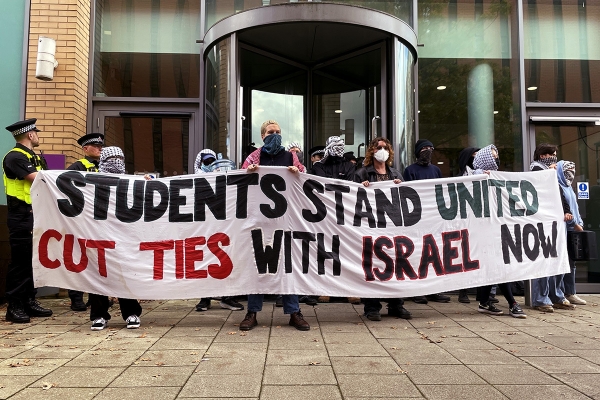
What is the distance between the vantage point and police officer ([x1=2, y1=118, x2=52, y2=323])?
5.43m

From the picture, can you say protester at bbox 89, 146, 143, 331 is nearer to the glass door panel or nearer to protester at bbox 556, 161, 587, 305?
protester at bbox 556, 161, 587, 305

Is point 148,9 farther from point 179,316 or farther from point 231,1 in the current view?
point 179,316

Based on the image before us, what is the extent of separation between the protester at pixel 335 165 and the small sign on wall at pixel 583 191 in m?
4.13

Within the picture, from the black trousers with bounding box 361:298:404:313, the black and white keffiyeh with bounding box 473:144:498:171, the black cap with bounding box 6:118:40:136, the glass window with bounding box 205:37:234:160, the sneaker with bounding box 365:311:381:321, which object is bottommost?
the sneaker with bounding box 365:311:381:321

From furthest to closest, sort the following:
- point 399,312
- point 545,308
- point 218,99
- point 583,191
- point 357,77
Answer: point 357,77, point 583,191, point 218,99, point 545,308, point 399,312

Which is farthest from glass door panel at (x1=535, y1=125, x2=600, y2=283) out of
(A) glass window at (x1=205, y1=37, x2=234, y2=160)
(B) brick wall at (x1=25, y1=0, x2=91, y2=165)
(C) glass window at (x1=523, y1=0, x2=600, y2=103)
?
(B) brick wall at (x1=25, y1=0, x2=91, y2=165)

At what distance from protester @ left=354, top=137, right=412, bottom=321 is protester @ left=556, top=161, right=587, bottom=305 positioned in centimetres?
252

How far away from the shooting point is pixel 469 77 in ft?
27.5

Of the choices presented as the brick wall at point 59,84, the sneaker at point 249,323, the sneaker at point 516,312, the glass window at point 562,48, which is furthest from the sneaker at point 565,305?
the brick wall at point 59,84

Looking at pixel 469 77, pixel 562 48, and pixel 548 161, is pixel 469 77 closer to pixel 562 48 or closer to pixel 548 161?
pixel 562 48

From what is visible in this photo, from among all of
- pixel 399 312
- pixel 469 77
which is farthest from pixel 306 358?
pixel 469 77

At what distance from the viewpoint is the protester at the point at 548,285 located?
249 inches

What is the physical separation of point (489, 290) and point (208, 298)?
11.6ft

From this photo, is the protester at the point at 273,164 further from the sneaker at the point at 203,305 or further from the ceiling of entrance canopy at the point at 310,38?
the ceiling of entrance canopy at the point at 310,38
